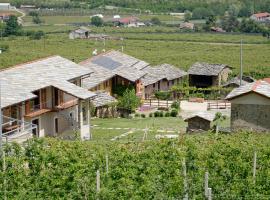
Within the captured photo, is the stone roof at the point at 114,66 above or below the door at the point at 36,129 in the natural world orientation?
above

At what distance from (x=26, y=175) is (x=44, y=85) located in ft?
48.0

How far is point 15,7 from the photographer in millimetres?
186125

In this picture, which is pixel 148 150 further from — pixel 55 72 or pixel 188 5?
pixel 188 5

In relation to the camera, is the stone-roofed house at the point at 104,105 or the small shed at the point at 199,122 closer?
the small shed at the point at 199,122

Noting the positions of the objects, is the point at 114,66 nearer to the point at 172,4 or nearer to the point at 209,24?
the point at 209,24

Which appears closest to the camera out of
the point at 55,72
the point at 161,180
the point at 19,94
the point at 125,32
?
the point at 161,180

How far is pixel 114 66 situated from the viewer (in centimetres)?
5903

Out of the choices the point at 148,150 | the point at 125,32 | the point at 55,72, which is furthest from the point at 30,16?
the point at 148,150

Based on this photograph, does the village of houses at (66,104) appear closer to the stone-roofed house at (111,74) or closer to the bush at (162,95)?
the stone-roofed house at (111,74)

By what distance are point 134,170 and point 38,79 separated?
54.3 ft

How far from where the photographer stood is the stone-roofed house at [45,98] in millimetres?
36750

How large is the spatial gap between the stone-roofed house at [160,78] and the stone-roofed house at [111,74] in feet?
5.35

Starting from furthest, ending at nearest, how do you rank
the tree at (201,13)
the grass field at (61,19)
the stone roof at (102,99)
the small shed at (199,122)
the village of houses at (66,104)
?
the tree at (201,13), the grass field at (61,19), the stone roof at (102,99), the small shed at (199,122), the village of houses at (66,104)

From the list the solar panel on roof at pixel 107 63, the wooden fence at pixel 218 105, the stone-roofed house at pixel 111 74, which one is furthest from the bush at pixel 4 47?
the wooden fence at pixel 218 105
